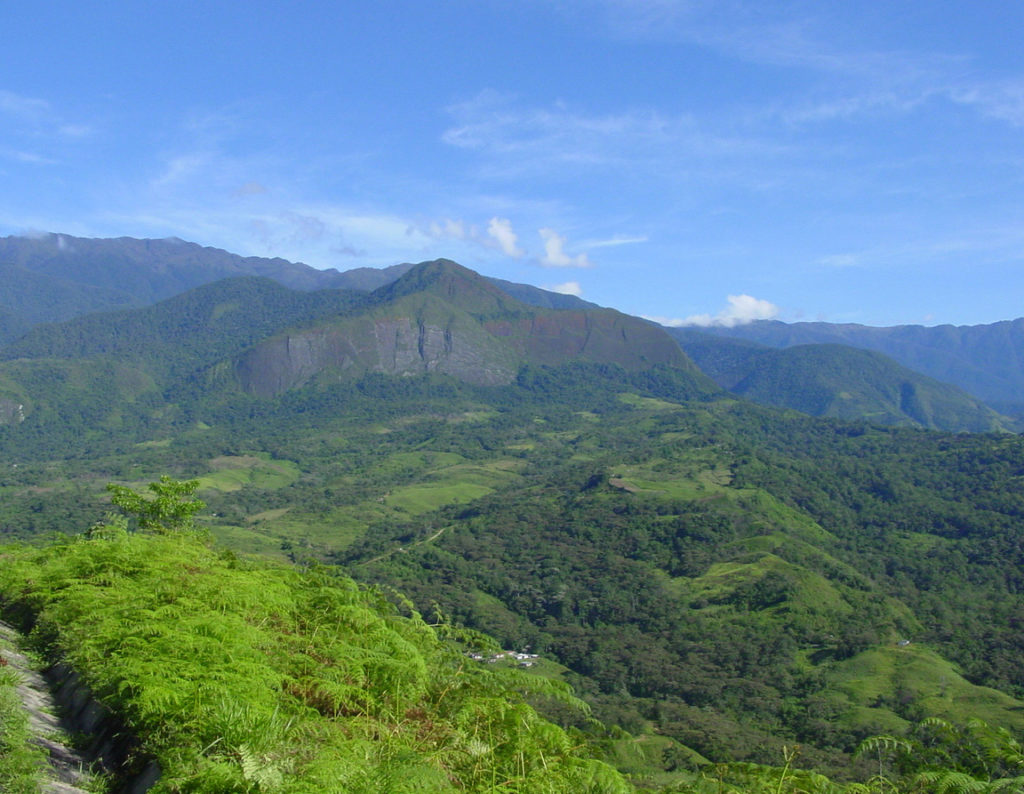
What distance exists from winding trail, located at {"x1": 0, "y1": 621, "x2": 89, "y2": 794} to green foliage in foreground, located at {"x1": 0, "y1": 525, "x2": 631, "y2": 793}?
0.49 m

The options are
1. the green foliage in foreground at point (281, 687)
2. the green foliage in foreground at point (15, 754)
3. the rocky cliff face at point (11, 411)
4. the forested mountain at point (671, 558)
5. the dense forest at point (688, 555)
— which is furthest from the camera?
the rocky cliff face at point (11, 411)

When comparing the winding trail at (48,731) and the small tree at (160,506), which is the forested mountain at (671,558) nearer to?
the winding trail at (48,731)

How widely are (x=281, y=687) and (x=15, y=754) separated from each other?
233cm

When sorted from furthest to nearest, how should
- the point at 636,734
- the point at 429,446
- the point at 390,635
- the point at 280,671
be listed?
the point at 429,446
the point at 636,734
the point at 390,635
the point at 280,671

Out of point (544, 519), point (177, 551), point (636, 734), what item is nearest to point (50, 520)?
point (544, 519)

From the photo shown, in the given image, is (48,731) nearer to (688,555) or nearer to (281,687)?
(281,687)

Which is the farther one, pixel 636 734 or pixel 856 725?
pixel 856 725

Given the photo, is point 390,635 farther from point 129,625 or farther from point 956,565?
point 956,565

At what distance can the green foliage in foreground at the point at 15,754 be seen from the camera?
19.3 ft

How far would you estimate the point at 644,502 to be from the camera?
107938 millimetres

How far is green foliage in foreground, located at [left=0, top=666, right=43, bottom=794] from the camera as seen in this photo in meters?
5.89

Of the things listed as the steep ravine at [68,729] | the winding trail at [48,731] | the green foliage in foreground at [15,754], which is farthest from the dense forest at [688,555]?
the green foliage in foreground at [15,754]

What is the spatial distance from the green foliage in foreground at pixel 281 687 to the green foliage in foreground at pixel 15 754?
0.81 metres

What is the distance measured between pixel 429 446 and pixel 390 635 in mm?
175809
